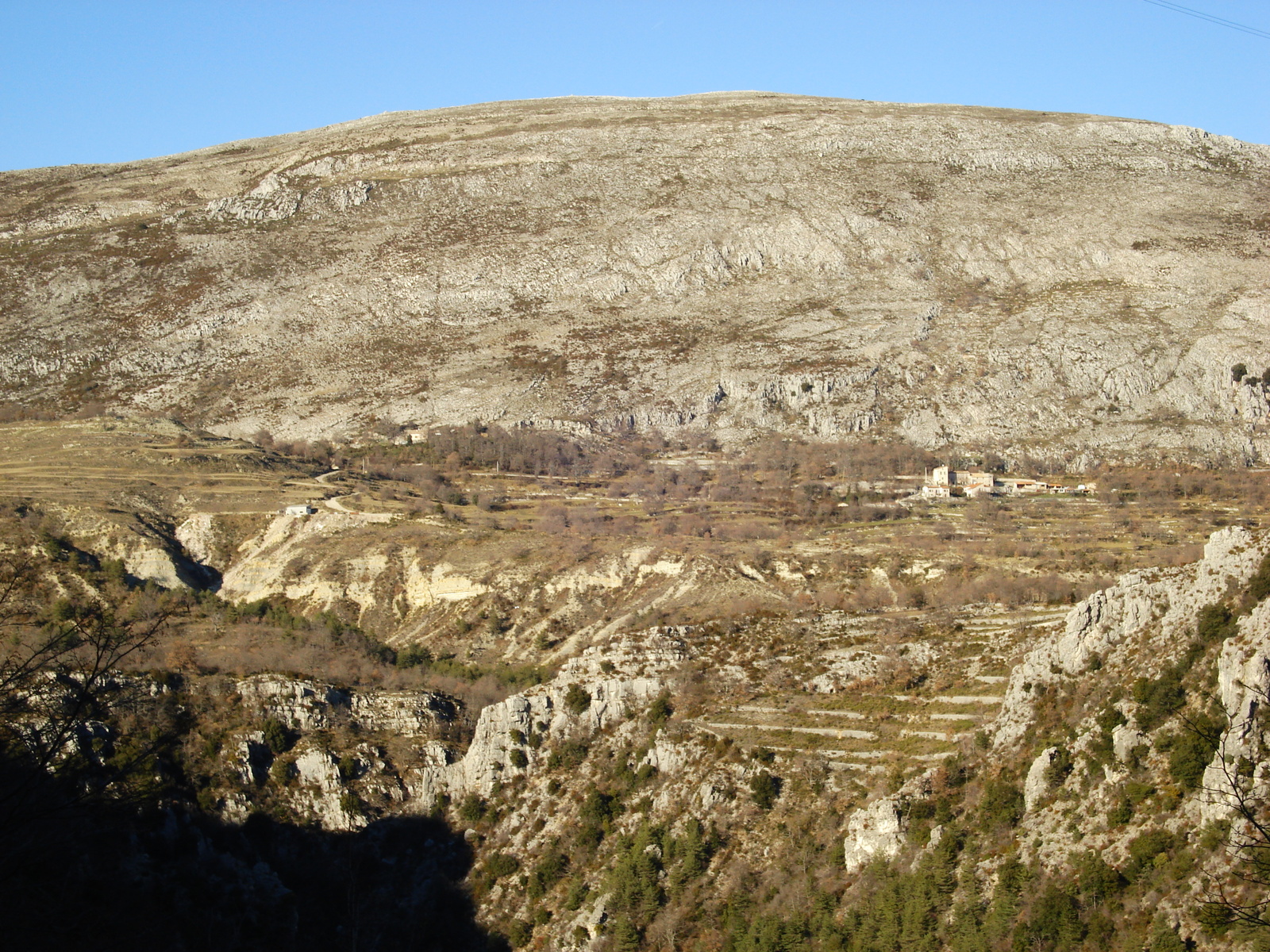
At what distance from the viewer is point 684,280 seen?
400 feet

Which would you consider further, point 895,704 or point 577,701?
point 577,701

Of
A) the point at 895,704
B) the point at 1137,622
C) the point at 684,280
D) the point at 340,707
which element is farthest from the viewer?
the point at 684,280

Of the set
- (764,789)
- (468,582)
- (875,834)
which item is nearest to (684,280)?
(468,582)

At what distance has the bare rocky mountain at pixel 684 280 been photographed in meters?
101

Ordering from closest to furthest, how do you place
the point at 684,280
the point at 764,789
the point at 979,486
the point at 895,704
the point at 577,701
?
1. the point at 764,789
2. the point at 895,704
3. the point at 577,701
4. the point at 979,486
5. the point at 684,280

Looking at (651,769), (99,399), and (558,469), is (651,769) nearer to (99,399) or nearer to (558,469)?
(558,469)

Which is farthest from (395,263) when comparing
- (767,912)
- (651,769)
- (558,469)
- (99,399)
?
(767,912)

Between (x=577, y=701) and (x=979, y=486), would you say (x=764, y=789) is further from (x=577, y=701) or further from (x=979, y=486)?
(x=979, y=486)

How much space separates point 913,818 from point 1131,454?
65.5 m

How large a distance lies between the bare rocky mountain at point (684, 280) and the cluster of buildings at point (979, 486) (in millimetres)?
8282

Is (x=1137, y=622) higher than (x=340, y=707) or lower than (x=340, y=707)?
higher

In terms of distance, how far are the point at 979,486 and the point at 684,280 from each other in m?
46.4

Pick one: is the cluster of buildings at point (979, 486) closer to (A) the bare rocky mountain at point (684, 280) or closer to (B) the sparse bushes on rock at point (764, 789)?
(A) the bare rocky mountain at point (684, 280)

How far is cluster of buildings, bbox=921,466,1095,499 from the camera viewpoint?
8405 centimetres
